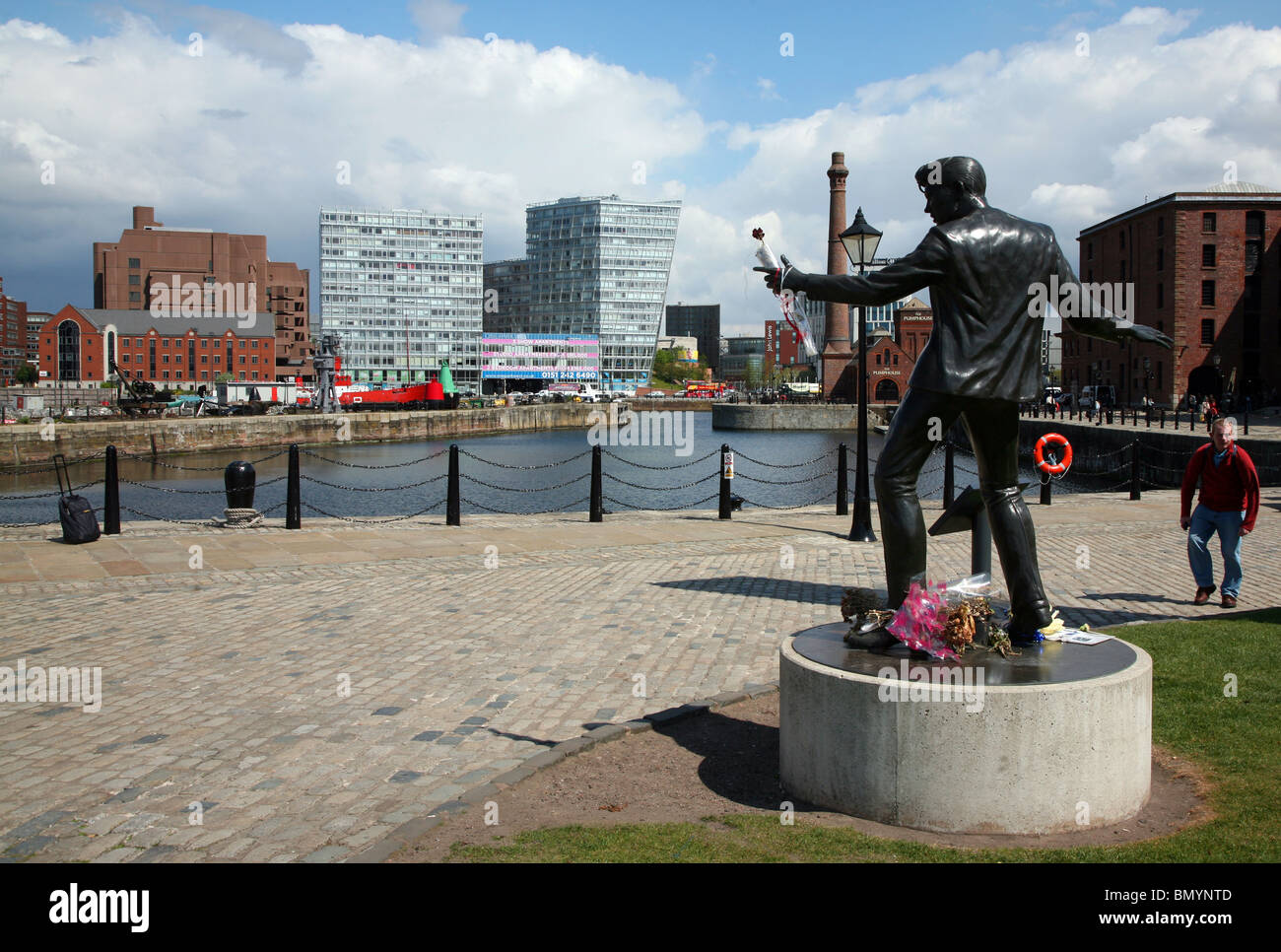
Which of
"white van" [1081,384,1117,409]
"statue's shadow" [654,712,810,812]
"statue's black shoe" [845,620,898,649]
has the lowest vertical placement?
"statue's shadow" [654,712,810,812]

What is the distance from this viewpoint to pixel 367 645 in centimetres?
845

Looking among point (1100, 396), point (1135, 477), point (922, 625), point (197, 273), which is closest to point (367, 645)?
point (922, 625)

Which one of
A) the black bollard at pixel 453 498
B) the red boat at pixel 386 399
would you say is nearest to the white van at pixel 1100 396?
the black bollard at pixel 453 498

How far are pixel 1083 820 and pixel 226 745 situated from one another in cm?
463

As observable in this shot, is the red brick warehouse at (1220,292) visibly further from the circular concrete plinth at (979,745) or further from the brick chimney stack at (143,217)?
the brick chimney stack at (143,217)

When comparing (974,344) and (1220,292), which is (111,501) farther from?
(1220,292)

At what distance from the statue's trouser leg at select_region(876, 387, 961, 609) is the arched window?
12954 centimetres

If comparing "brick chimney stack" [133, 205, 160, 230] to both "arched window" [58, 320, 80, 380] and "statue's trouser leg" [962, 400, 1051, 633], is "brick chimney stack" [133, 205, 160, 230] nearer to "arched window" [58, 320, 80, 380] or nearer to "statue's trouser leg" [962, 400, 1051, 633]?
"arched window" [58, 320, 80, 380]

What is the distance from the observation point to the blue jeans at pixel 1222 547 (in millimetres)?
9836

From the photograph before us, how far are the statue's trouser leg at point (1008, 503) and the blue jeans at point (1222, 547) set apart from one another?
16.6 feet

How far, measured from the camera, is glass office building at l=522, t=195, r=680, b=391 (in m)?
166

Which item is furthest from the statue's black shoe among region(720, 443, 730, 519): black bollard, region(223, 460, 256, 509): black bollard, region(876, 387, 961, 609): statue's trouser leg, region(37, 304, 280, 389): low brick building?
region(37, 304, 280, 389): low brick building

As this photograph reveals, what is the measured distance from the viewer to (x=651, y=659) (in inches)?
315
